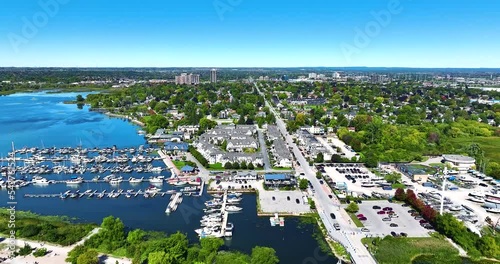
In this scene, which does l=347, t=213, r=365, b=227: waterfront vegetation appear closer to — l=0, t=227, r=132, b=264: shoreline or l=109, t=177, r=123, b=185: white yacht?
l=0, t=227, r=132, b=264: shoreline

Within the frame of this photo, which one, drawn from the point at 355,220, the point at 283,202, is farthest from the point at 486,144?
the point at 283,202

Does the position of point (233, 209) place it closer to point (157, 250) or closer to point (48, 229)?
point (157, 250)

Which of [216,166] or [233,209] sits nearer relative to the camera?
[233,209]

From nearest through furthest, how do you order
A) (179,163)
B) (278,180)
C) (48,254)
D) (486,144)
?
1. (48,254)
2. (278,180)
3. (179,163)
4. (486,144)

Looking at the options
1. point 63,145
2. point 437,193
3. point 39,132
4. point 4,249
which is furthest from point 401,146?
point 39,132

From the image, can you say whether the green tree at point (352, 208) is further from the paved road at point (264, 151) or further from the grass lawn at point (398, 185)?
the paved road at point (264, 151)

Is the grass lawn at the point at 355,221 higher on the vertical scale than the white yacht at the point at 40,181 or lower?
higher

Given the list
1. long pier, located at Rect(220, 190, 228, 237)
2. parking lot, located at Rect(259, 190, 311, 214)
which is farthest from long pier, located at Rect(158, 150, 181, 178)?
parking lot, located at Rect(259, 190, 311, 214)

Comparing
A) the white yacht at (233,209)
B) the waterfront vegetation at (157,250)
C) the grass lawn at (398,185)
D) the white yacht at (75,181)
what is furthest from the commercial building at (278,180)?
the white yacht at (75,181)
